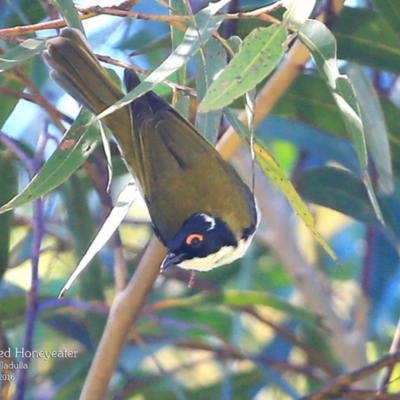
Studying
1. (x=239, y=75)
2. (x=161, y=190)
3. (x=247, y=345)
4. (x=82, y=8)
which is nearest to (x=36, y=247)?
(x=161, y=190)

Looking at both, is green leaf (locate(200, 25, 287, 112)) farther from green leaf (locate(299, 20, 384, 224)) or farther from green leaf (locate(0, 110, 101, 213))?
green leaf (locate(0, 110, 101, 213))

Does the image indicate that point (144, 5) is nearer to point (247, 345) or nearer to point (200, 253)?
point (200, 253)

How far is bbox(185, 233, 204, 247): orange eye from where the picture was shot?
2130 millimetres

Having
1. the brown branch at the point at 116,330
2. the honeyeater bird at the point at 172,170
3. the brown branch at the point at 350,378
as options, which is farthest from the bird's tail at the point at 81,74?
the brown branch at the point at 350,378

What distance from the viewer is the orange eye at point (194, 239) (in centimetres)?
213

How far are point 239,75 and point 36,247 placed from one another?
2.63 feet

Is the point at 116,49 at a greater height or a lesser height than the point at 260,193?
greater

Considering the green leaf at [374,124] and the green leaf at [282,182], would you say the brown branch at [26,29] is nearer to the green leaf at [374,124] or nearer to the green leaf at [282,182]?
the green leaf at [282,182]

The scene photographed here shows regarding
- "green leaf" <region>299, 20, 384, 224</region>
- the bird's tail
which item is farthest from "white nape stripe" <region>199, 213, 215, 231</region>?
"green leaf" <region>299, 20, 384, 224</region>

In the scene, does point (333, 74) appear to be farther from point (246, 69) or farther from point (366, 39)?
point (366, 39)

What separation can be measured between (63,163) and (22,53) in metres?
0.23

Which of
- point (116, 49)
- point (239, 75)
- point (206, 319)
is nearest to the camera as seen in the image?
point (239, 75)

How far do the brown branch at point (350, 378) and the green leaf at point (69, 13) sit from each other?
85cm

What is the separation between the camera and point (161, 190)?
7.11 feet
